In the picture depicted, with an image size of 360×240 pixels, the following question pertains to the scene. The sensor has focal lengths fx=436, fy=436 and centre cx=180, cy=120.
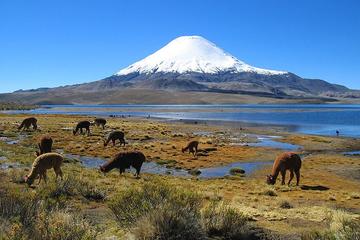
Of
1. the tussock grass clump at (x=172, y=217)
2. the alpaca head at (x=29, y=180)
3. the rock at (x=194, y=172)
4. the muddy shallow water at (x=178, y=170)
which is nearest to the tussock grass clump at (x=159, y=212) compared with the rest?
the tussock grass clump at (x=172, y=217)

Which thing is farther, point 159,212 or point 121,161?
point 121,161

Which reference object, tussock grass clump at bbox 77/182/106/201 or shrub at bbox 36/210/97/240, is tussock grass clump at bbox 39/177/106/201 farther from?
shrub at bbox 36/210/97/240

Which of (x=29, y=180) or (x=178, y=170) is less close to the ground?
(x=29, y=180)

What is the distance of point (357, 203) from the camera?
1576 centimetres

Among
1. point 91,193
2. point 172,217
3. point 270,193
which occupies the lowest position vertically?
point 270,193

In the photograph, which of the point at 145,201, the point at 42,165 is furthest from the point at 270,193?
the point at 145,201

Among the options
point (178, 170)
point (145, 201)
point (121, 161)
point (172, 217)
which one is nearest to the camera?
point (172, 217)

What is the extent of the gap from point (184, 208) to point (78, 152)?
944 inches

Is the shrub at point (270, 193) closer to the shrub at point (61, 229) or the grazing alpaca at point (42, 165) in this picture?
the grazing alpaca at point (42, 165)

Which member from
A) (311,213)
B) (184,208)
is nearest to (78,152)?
(311,213)

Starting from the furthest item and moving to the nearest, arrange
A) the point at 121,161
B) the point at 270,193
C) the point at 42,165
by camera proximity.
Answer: the point at 121,161, the point at 270,193, the point at 42,165

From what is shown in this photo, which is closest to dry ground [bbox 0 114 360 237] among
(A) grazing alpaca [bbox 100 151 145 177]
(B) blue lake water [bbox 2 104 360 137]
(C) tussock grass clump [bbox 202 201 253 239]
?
(A) grazing alpaca [bbox 100 151 145 177]

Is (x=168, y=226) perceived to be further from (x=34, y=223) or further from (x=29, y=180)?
(x=29, y=180)

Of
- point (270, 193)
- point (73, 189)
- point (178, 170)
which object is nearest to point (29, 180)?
point (73, 189)
